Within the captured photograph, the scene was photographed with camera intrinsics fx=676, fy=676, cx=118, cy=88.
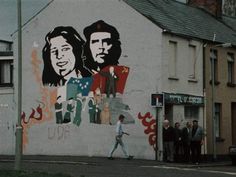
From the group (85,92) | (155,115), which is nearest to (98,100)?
(85,92)

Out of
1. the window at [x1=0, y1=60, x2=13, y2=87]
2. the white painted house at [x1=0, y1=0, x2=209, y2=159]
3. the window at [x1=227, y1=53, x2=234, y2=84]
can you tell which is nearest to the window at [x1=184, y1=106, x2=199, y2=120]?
the white painted house at [x1=0, y1=0, x2=209, y2=159]

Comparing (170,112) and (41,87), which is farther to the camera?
(41,87)

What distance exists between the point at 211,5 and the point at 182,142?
14462 millimetres

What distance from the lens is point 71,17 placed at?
3506 centimetres

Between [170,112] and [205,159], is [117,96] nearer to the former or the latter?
[170,112]

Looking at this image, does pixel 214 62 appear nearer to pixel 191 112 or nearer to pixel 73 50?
pixel 191 112

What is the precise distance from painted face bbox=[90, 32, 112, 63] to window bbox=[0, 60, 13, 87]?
257 inches

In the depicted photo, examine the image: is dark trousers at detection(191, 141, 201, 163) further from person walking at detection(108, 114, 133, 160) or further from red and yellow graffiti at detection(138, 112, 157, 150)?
person walking at detection(108, 114, 133, 160)

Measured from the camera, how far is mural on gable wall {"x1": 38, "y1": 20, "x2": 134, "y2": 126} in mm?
33281

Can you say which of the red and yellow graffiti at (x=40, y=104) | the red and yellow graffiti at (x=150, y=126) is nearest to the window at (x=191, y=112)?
the red and yellow graffiti at (x=150, y=126)

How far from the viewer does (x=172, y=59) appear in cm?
3350

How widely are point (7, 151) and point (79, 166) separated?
11.9 meters

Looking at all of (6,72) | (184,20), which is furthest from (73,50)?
(184,20)

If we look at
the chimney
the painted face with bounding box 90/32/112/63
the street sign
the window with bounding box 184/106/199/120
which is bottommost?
the window with bounding box 184/106/199/120
